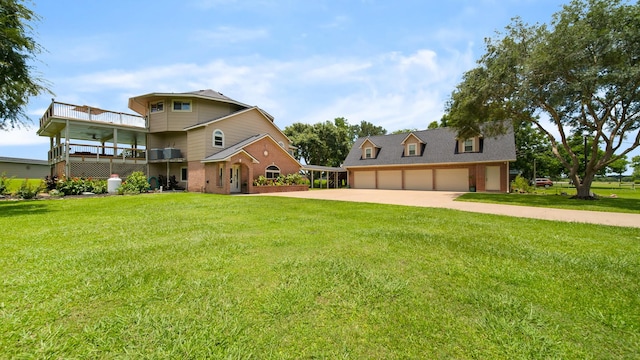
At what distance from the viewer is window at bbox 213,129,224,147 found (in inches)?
838

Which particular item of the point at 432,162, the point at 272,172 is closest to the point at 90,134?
the point at 272,172

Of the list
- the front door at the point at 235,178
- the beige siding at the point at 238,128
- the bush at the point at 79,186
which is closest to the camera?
the bush at the point at 79,186

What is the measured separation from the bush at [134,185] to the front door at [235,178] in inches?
226

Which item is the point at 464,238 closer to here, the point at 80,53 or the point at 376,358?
the point at 376,358

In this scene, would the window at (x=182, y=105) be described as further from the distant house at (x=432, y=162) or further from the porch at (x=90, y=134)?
the distant house at (x=432, y=162)

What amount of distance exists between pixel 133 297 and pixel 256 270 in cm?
143

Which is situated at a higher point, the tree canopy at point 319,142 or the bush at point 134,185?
the tree canopy at point 319,142

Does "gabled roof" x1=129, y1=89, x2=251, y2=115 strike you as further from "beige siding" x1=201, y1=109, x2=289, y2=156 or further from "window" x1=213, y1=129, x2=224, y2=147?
"window" x1=213, y1=129, x2=224, y2=147

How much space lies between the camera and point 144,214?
859 cm

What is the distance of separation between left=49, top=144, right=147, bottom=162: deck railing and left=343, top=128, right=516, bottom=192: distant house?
20712 millimetres

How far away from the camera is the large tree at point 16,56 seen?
967 centimetres

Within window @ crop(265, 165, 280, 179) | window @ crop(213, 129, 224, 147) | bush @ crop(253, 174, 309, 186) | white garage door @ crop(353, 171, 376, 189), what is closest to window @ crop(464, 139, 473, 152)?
white garage door @ crop(353, 171, 376, 189)

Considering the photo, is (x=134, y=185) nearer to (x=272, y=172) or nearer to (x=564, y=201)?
(x=272, y=172)

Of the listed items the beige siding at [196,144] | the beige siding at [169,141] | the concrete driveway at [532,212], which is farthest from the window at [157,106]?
the concrete driveway at [532,212]
